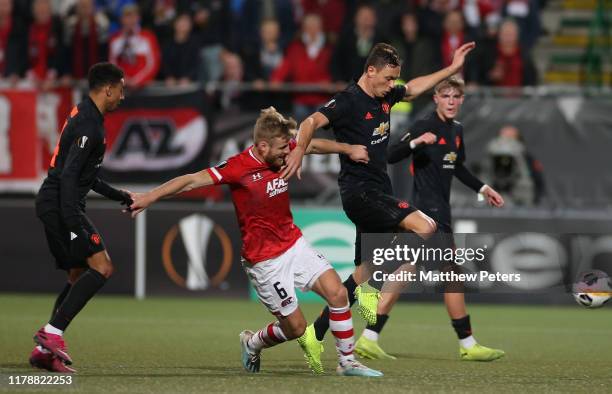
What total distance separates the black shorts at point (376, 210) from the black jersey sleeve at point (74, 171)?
199 centimetres

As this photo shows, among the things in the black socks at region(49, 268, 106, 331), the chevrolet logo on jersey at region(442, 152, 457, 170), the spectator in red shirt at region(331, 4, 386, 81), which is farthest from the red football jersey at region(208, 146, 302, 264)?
the spectator in red shirt at region(331, 4, 386, 81)

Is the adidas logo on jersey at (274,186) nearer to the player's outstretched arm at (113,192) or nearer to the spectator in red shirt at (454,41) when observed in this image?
the player's outstretched arm at (113,192)

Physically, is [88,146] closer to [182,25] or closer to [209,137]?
[209,137]

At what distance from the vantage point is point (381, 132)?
30.1ft

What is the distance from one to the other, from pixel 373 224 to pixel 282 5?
10.3 m

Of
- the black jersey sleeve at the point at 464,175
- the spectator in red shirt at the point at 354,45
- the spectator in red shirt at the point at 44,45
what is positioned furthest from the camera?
the spectator in red shirt at the point at 44,45

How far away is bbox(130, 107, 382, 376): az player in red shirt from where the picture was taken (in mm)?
8281

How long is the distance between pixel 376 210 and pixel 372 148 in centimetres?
47

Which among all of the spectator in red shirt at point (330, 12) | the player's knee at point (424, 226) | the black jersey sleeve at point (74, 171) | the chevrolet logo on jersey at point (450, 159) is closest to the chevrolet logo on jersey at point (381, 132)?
the player's knee at point (424, 226)

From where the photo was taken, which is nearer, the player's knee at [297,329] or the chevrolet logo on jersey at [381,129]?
the player's knee at [297,329]

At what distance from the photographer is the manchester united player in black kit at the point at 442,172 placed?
10016mm

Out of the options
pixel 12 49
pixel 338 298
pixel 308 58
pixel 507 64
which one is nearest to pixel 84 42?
pixel 12 49

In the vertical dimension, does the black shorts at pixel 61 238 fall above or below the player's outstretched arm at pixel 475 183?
below

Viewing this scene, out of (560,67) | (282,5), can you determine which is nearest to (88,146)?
(282,5)
